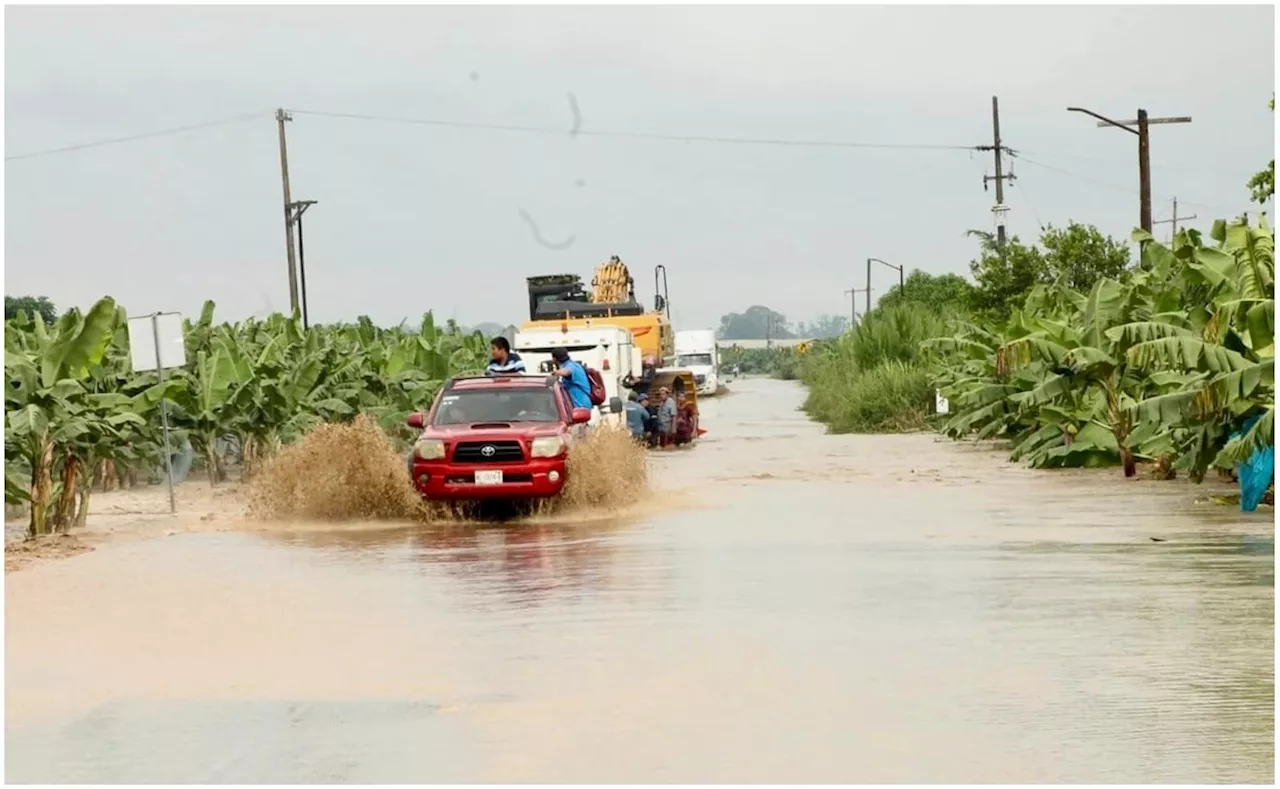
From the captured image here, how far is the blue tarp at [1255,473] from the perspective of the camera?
775 inches

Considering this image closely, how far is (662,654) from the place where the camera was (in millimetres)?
11430

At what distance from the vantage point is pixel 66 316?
2392 cm

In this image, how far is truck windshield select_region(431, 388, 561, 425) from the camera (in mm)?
21609

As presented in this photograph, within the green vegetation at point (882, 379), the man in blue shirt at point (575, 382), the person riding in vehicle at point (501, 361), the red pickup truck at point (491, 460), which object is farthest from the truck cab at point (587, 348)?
the red pickup truck at point (491, 460)

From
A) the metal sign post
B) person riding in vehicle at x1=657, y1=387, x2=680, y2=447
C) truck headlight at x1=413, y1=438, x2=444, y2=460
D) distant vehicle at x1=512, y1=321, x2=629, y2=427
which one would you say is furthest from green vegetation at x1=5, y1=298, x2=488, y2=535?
person riding in vehicle at x1=657, y1=387, x2=680, y2=447

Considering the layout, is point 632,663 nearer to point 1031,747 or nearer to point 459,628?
point 459,628

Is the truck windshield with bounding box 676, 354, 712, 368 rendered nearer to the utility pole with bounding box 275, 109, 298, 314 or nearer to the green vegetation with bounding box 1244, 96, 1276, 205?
the utility pole with bounding box 275, 109, 298, 314

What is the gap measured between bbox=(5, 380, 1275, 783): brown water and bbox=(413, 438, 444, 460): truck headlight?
2.71ft

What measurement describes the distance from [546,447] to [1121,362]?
8.75 meters

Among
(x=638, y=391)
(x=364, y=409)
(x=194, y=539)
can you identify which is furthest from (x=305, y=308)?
(x=194, y=539)

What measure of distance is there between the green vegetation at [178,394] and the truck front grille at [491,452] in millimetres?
3586

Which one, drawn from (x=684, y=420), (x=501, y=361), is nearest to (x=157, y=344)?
(x=501, y=361)

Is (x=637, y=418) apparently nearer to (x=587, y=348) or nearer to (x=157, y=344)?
(x=587, y=348)

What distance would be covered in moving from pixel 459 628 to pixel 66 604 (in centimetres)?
394
